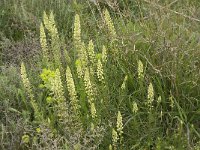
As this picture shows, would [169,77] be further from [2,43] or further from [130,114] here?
[2,43]

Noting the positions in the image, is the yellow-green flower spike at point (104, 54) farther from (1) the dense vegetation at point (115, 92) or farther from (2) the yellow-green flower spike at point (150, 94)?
(2) the yellow-green flower spike at point (150, 94)

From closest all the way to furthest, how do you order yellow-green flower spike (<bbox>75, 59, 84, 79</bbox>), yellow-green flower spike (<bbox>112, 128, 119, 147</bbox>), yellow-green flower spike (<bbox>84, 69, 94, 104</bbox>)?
yellow-green flower spike (<bbox>112, 128, 119, 147</bbox>) < yellow-green flower spike (<bbox>84, 69, 94, 104</bbox>) < yellow-green flower spike (<bbox>75, 59, 84, 79</bbox>)

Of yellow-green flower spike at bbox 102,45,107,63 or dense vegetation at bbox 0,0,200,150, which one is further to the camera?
yellow-green flower spike at bbox 102,45,107,63

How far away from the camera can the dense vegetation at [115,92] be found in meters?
2.74

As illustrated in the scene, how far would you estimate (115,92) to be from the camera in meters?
3.06

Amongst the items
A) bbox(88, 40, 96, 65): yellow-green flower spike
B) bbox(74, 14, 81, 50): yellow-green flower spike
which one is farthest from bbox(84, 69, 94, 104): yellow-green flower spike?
bbox(74, 14, 81, 50): yellow-green flower spike

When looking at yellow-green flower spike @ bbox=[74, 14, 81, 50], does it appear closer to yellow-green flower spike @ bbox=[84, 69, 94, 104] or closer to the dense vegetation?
the dense vegetation

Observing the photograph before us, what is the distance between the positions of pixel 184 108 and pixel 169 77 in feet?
0.79

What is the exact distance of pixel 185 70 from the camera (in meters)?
3.07

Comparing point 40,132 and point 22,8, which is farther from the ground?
point 22,8

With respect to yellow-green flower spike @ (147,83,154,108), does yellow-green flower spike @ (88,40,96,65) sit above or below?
above

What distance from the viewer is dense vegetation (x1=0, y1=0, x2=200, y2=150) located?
2.74 metres

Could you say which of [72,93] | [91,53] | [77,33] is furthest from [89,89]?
[77,33]

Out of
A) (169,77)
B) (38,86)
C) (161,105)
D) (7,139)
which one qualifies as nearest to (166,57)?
(169,77)
